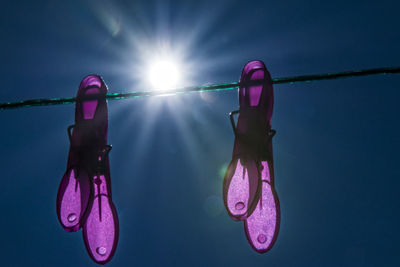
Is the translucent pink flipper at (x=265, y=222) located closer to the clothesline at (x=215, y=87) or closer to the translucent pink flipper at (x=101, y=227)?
the clothesline at (x=215, y=87)

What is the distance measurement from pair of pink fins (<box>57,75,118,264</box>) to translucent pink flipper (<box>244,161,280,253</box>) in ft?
2.38

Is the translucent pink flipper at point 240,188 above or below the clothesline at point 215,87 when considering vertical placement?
below

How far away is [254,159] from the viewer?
1700 millimetres

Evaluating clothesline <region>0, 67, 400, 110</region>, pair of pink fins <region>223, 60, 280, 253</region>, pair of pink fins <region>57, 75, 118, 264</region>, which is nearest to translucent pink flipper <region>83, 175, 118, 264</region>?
pair of pink fins <region>57, 75, 118, 264</region>

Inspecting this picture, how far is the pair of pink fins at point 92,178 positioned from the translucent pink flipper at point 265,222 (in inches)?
28.5

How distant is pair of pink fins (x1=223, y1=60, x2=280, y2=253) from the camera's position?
167 cm

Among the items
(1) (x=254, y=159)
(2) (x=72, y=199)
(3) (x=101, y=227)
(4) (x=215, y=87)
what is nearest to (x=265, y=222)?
(1) (x=254, y=159)

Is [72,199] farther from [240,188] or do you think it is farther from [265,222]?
[265,222]

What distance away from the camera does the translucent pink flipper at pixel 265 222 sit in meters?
1.68

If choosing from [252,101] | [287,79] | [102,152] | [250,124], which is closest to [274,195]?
[250,124]

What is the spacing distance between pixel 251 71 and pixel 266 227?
2.71ft

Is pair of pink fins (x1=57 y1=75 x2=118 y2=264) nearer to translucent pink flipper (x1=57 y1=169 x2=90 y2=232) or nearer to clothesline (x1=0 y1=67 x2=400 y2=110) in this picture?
translucent pink flipper (x1=57 y1=169 x2=90 y2=232)

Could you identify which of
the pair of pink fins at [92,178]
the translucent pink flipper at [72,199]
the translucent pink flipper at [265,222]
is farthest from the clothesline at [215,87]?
the translucent pink flipper at [265,222]

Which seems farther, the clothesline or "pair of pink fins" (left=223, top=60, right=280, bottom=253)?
"pair of pink fins" (left=223, top=60, right=280, bottom=253)
